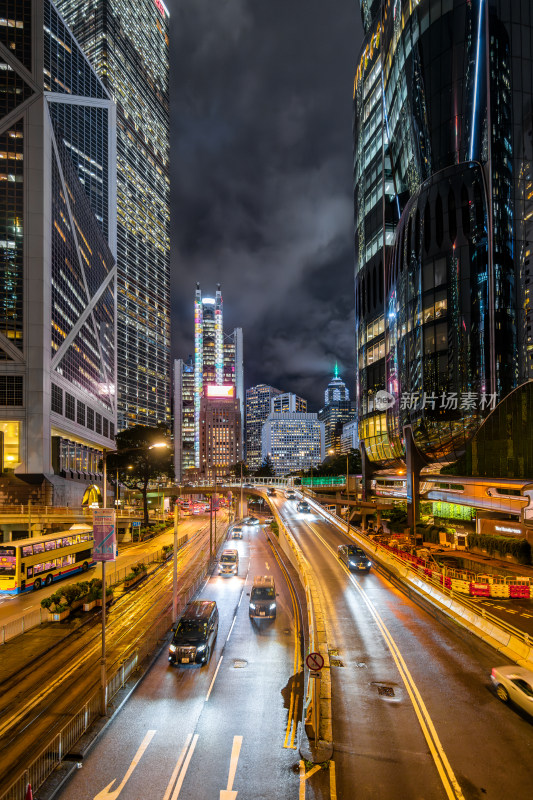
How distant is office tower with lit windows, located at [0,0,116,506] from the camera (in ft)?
238

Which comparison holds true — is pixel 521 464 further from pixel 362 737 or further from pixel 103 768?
pixel 103 768

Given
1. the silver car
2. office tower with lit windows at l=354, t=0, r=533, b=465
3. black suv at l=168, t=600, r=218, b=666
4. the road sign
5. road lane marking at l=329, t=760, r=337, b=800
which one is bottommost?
black suv at l=168, t=600, r=218, b=666

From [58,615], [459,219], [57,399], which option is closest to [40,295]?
[57,399]

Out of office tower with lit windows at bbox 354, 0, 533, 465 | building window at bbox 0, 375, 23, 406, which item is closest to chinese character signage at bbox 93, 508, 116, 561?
office tower with lit windows at bbox 354, 0, 533, 465

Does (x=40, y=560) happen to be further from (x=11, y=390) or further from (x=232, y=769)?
(x=11, y=390)

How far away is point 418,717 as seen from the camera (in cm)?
1437

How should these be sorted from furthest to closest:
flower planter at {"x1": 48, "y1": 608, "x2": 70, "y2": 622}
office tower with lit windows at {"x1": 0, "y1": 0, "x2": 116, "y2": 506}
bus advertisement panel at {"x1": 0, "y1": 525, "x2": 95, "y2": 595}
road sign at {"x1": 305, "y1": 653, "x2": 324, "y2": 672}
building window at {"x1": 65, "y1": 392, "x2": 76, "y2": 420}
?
building window at {"x1": 65, "y1": 392, "x2": 76, "y2": 420} → office tower with lit windows at {"x1": 0, "y1": 0, "x2": 116, "y2": 506} → bus advertisement panel at {"x1": 0, "y1": 525, "x2": 95, "y2": 595} → flower planter at {"x1": 48, "y1": 608, "x2": 70, "y2": 622} → road sign at {"x1": 305, "y1": 653, "x2": 324, "y2": 672}

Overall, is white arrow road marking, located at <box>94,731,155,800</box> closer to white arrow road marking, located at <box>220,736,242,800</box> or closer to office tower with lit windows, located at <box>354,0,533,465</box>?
white arrow road marking, located at <box>220,736,242,800</box>

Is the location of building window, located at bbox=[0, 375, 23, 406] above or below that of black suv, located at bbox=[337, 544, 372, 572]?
above

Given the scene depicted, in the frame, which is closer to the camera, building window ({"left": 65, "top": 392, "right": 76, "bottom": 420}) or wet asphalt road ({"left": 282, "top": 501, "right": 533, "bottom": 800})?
wet asphalt road ({"left": 282, "top": 501, "right": 533, "bottom": 800})

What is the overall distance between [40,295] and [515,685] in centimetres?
7972

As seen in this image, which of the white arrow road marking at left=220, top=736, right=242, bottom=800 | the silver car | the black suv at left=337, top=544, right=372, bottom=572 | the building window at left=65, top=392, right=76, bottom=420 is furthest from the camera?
the building window at left=65, top=392, right=76, bottom=420

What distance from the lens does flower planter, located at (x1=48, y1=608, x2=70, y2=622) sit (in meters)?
27.8

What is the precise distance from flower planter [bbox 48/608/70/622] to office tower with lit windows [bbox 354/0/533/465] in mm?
42697
